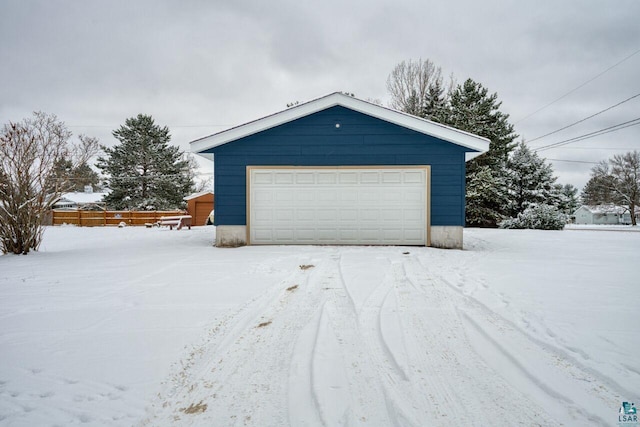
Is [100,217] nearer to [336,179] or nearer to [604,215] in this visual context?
[336,179]

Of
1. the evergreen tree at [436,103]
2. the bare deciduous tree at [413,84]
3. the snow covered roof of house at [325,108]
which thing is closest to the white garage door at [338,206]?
the snow covered roof of house at [325,108]

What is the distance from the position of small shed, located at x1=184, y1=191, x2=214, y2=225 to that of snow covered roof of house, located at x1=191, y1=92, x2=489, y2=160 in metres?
14.0

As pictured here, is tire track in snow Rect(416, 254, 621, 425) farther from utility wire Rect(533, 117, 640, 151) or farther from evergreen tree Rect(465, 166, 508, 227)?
utility wire Rect(533, 117, 640, 151)

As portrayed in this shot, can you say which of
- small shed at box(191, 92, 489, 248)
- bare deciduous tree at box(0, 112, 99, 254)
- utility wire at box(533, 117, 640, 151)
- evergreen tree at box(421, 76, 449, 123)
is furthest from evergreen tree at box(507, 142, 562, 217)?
bare deciduous tree at box(0, 112, 99, 254)

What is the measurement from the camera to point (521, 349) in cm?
262

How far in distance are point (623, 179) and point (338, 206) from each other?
42461 mm

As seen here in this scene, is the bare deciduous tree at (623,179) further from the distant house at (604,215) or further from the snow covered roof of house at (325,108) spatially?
the snow covered roof of house at (325,108)

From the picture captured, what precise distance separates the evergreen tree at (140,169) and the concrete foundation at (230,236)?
68.2ft

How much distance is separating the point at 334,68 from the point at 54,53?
48.3ft

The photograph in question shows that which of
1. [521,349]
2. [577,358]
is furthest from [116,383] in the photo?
[577,358]

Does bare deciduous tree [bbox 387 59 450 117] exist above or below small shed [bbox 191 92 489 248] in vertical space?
above

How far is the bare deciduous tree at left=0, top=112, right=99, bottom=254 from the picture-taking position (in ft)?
23.9

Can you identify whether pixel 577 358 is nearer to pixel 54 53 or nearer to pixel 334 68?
pixel 54 53

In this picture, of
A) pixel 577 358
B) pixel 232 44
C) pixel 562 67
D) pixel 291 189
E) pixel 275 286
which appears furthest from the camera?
pixel 562 67
